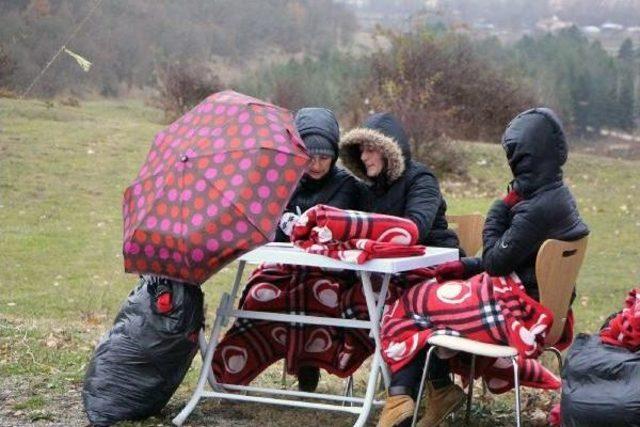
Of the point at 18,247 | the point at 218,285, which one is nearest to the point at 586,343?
the point at 218,285

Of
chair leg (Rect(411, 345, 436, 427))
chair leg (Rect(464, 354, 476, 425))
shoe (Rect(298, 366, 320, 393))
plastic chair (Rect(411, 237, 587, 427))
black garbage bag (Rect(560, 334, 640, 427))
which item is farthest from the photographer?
shoe (Rect(298, 366, 320, 393))

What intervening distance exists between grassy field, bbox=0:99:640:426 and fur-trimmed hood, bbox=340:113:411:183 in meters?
1.20

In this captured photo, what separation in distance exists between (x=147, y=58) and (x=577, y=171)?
2432 cm

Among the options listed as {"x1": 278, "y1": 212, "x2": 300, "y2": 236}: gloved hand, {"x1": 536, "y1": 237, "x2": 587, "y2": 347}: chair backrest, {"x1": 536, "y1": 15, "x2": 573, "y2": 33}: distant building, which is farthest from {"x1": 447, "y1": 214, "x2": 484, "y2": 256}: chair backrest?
{"x1": 536, "y1": 15, "x2": 573, "y2": 33}: distant building

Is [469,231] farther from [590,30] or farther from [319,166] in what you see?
[590,30]

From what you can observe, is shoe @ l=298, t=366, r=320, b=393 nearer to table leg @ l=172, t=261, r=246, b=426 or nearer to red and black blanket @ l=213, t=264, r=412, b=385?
red and black blanket @ l=213, t=264, r=412, b=385

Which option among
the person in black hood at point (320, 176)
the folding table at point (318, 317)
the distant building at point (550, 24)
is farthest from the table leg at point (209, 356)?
the distant building at point (550, 24)

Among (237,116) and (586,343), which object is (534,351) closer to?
(586,343)

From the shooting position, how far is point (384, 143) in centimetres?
511

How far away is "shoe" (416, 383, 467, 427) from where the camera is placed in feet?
15.4

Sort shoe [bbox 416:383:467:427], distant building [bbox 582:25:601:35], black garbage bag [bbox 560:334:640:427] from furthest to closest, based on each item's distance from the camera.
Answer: distant building [bbox 582:25:601:35], shoe [bbox 416:383:467:427], black garbage bag [bbox 560:334:640:427]

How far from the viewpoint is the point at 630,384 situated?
4.08 metres

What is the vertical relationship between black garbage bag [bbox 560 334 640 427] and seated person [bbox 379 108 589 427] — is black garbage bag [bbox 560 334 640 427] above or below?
below

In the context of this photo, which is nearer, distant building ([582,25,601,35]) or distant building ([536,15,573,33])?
distant building ([582,25,601,35])
